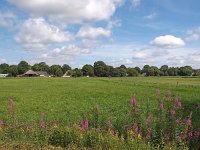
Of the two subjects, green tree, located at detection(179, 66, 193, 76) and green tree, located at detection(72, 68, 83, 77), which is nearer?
green tree, located at detection(179, 66, 193, 76)

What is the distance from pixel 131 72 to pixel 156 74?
13073 millimetres

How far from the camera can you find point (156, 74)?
17725cm

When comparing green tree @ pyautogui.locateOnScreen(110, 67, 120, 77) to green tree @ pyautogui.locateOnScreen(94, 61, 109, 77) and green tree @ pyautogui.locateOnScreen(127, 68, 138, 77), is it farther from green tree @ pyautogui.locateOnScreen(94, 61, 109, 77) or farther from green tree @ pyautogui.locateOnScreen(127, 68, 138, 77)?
green tree @ pyautogui.locateOnScreen(127, 68, 138, 77)

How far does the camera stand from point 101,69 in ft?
618

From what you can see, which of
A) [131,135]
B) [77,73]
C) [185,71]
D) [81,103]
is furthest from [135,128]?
[77,73]

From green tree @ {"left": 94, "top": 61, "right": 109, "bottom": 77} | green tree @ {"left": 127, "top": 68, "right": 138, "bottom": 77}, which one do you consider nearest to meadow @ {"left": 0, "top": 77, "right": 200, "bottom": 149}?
green tree @ {"left": 127, "top": 68, "right": 138, "bottom": 77}

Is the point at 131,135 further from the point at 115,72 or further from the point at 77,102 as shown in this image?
the point at 115,72

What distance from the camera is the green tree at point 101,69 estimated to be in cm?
18394

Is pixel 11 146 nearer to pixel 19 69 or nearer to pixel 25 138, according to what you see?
pixel 25 138

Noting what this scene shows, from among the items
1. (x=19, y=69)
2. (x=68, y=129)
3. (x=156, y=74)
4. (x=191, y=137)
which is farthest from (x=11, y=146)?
(x=19, y=69)

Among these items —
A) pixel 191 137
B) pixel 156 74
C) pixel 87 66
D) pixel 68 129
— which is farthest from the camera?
pixel 87 66

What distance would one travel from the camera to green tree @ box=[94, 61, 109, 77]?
184m

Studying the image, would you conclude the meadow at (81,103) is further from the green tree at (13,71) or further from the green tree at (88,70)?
the green tree at (13,71)

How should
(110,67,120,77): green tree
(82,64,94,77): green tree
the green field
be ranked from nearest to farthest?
1. the green field
2. (110,67,120,77): green tree
3. (82,64,94,77): green tree
